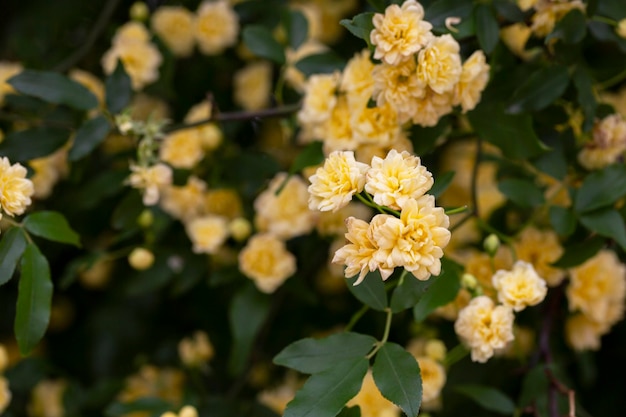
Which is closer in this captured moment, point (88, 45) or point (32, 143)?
point (32, 143)

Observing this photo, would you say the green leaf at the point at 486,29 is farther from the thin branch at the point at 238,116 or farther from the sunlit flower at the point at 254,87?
the sunlit flower at the point at 254,87

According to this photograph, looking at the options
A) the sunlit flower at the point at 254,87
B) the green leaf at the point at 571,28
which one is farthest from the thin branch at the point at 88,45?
the green leaf at the point at 571,28

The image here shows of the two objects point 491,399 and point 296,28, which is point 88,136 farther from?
point 491,399

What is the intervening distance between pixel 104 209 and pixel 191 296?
0.73 ft

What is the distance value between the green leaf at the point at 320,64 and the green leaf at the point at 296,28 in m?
0.13

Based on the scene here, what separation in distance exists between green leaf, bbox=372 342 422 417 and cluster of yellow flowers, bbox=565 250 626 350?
0.41 m

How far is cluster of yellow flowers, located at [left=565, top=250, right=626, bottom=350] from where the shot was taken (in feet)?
3.83

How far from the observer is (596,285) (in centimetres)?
117

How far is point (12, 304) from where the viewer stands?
1682mm

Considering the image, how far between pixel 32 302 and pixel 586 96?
68 centimetres

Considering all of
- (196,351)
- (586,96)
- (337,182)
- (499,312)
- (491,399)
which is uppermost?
(337,182)

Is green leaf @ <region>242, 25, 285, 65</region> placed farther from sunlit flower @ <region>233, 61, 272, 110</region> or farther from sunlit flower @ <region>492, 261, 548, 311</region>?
sunlit flower @ <region>492, 261, 548, 311</region>

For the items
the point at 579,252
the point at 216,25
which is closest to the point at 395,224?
the point at 579,252

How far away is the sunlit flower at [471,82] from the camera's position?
A: 3.13 feet
